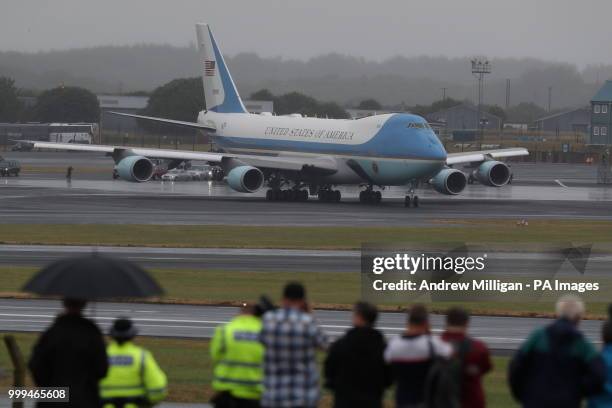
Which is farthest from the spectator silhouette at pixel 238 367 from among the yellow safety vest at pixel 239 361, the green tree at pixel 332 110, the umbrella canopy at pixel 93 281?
the green tree at pixel 332 110

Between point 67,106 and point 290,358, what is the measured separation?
15860 centimetres

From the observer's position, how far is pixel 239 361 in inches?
541

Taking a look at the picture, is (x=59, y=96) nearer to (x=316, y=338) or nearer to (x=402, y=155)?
(x=402, y=155)

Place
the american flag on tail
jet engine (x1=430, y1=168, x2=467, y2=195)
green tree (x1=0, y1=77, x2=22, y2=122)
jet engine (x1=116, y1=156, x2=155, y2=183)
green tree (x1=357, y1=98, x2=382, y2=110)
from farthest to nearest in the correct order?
green tree (x1=0, y1=77, x2=22, y2=122)
green tree (x1=357, y1=98, x2=382, y2=110)
the american flag on tail
jet engine (x1=116, y1=156, x2=155, y2=183)
jet engine (x1=430, y1=168, x2=467, y2=195)

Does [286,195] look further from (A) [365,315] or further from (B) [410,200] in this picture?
(A) [365,315]

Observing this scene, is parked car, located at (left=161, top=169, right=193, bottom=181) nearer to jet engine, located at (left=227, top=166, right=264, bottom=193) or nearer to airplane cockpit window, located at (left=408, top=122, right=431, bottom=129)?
jet engine, located at (left=227, top=166, right=264, bottom=193)

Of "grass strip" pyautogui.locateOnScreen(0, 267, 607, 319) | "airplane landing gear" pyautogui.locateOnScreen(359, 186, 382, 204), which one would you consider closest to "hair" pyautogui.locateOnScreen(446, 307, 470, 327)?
"grass strip" pyautogui.locateOnScreen(0, 267, 607, 319)

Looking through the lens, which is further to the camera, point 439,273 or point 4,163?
point 4,163

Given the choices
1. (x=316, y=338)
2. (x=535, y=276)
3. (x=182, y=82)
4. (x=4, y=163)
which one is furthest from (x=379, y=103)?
(x=316, y=338)

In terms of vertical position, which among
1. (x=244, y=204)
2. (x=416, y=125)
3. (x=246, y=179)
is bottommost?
(x=244, y=204)

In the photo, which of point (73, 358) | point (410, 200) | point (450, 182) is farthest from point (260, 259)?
point (450, 182)

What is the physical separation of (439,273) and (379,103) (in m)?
129

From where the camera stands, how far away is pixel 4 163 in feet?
340

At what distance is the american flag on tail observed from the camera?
87.3m
